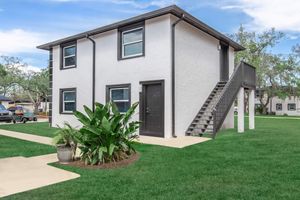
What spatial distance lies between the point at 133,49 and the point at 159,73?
197 cm

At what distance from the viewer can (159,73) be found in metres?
10.2

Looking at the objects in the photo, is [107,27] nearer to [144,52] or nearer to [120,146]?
[144,52]

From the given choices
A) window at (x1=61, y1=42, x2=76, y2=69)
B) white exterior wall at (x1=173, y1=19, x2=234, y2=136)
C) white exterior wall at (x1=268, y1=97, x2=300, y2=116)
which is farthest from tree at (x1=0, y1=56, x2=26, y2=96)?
white exterior wall at (x1=268, y1=97, x2=300, y2=116)

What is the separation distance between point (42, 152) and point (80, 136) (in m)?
2.11

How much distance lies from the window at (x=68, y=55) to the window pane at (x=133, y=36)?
3891 mm

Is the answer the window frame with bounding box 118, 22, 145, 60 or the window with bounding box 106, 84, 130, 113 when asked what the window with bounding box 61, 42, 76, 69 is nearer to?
the window with bounding box 106, 84, 130, 113

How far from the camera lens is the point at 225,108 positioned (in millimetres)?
10609

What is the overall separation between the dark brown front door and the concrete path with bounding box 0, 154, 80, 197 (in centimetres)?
Result: 479

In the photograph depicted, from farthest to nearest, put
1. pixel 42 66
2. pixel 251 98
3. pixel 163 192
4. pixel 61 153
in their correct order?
pixel 42 66 < pixel 251 98 < pixel 61 153 < pixel 163 192

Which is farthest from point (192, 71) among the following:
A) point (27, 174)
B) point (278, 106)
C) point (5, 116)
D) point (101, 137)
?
point (278, 106)

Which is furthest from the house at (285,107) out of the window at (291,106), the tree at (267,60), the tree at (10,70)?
the tree at (10,70)

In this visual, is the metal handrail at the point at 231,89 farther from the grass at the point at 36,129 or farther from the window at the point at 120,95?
the grass at the point at 36,129

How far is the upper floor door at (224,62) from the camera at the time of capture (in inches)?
555

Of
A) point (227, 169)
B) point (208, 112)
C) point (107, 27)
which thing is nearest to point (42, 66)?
point (107, 27)
